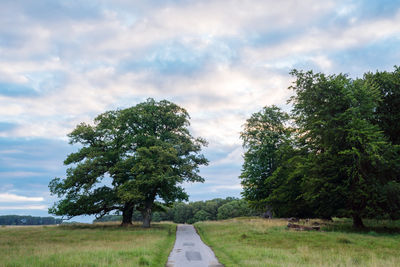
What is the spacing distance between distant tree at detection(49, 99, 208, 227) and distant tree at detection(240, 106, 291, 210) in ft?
32.1

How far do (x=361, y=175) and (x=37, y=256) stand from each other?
88.1ft

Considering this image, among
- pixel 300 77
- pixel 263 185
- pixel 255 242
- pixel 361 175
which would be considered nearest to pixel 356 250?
pixel 255 242

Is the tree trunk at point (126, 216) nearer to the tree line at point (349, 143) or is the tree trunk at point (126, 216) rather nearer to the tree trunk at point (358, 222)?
the tree line at point (349, 143)

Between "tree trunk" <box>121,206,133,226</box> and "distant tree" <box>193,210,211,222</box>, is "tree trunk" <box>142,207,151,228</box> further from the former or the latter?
"distant tree" <box>193,210,211,222</box>

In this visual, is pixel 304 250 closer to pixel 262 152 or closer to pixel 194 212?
pixel 262 152

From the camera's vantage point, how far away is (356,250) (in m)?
18.7

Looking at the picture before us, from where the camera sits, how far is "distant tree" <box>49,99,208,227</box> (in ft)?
114

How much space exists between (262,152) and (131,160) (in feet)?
66.6

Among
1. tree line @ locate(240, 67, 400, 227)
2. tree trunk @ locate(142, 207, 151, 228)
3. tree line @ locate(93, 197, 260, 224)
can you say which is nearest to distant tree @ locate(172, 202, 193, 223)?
tree line @ locate(93, 197, 260, 224)

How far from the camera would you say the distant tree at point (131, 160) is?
34656 millimetres

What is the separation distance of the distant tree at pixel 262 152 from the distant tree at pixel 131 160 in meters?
9.80

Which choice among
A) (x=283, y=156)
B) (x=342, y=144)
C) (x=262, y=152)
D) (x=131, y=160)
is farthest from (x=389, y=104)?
(x=131, y=160)

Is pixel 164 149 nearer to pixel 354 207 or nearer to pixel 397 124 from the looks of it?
pixel 354 207

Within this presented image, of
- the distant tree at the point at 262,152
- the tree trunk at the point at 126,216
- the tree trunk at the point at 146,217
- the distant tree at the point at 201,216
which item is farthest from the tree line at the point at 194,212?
the tree trunk at the point at 146,217
